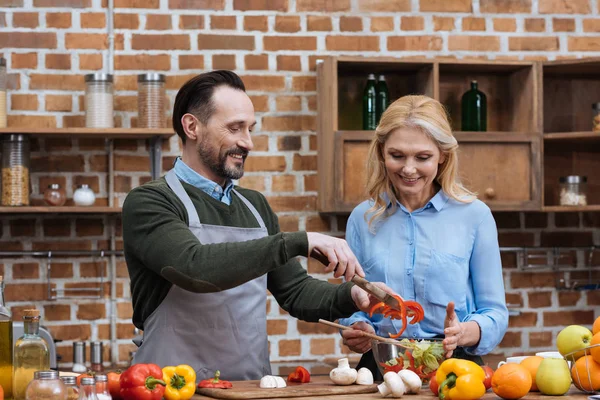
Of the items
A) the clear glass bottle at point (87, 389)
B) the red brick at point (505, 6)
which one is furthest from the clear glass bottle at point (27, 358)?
the red brick at point (505, 6)

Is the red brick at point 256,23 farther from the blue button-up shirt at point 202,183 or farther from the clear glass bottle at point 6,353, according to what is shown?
the clear glass bottle at point 6,353

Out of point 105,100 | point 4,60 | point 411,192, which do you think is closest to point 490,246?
point 411,192

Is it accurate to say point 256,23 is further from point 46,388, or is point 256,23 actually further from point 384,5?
point 46,388

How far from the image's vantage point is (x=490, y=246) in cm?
260

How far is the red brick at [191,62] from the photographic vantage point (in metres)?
3.81

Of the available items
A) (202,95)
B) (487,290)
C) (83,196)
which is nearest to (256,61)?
(83,196)

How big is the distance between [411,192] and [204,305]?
26.5 inches

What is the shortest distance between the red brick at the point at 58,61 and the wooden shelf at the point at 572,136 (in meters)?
1.99

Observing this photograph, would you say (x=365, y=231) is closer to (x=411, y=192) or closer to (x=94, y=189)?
(x=411, y=192)

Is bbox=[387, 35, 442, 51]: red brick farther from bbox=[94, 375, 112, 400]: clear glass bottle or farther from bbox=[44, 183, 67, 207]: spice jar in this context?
bbox=[94, 375, 112, 400]: clear glass bottle

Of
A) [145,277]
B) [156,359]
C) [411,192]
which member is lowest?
[156,359]

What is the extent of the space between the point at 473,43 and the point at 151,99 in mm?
1439

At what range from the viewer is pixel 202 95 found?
8.54 ft

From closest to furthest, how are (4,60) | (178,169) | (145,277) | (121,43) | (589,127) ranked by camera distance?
(145,277) → (178,169) → (4,60) → (121,43) → (589,127)
